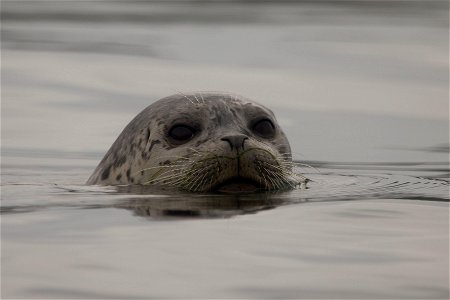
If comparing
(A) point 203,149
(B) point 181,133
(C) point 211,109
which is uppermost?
(C) point 211,109

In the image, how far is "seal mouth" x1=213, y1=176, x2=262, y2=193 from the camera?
362 inches

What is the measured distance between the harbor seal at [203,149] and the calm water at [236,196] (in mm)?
202

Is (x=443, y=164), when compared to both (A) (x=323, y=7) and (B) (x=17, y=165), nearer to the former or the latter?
(B) (x=17, y=165)

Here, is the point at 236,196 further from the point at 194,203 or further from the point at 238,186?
the point at 194,203

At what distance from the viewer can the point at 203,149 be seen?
9336mm

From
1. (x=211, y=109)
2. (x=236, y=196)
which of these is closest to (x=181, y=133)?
(x=211, y=109)

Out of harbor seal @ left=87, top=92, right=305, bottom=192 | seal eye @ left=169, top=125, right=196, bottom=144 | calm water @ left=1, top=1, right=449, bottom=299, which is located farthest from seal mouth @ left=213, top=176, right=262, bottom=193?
seal eye @ left=169, top=125, right=196, bottom=144

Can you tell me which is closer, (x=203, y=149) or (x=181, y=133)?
(x=203, y=149)

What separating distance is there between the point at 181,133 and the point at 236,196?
3.07 feet

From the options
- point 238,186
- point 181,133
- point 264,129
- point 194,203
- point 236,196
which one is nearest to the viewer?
point 194,203

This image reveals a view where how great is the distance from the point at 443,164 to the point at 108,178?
136 inches

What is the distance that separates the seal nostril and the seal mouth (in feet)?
0.64

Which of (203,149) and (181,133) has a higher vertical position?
(181,133)

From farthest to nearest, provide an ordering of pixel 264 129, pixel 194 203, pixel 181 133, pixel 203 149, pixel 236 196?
pixel 264 129 < pixel 181 133 < pixel 203 149 < pixel 236 196 < pixel 194 203
